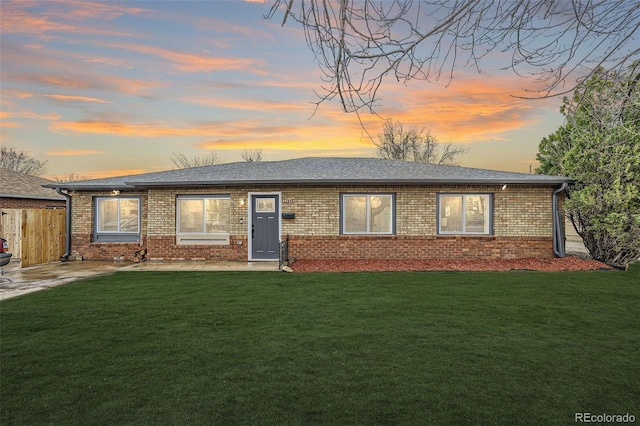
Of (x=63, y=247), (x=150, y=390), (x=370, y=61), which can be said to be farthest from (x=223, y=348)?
(x=63, y=247)

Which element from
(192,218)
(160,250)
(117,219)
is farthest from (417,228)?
(117,219)

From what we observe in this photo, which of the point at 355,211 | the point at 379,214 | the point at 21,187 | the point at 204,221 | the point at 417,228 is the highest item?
the point at 21,187

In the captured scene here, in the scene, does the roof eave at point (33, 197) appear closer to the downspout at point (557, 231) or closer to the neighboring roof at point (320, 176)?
the neighboring roof at point (320, 176)

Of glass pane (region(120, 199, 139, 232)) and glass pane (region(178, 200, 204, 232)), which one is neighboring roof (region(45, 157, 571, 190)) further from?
glass pane (region(178, 200, 204, 232))

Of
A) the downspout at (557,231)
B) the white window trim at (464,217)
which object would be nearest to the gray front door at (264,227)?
the white window trim at (464,217)

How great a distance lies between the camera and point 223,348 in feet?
16.6

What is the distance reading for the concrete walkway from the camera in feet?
32.4

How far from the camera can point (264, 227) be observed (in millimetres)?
14156

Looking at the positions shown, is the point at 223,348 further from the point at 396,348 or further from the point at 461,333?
the point at 461,333

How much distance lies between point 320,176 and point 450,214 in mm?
4899

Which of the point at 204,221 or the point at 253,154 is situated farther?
the point at 253,154

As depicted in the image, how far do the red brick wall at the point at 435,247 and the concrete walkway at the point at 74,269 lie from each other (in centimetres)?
259

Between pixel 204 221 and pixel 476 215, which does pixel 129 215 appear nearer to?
pixel 204 221

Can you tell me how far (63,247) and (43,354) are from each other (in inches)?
470
